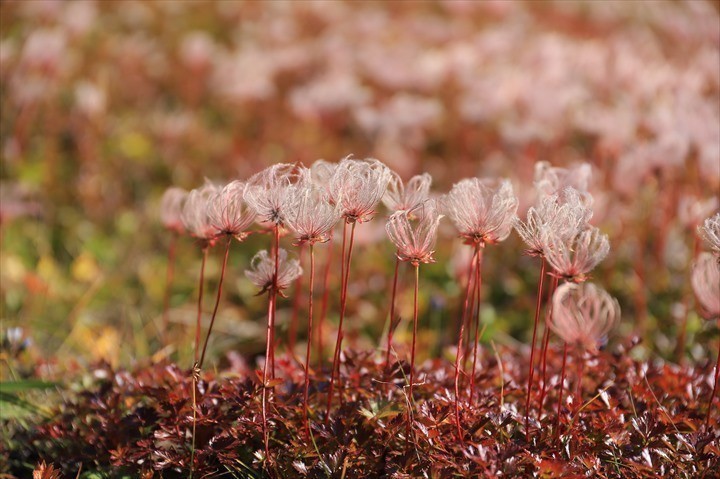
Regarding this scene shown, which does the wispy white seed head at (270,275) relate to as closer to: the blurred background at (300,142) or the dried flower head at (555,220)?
the dried flower head at (555,220)

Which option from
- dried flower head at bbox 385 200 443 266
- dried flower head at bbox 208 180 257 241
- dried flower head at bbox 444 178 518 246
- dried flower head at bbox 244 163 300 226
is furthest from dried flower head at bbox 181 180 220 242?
dried flower head at bbox 444 178 518 246

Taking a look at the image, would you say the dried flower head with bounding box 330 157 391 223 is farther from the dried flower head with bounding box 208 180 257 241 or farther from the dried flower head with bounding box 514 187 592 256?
the dried flower head with bounding box 514 187 592 256

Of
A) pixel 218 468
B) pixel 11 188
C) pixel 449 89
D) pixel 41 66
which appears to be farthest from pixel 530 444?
pixel 449 89

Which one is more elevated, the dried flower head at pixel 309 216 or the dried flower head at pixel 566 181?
the dried flower head at pixel 566 181

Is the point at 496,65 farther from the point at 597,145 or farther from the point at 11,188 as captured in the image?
the point at 11,188

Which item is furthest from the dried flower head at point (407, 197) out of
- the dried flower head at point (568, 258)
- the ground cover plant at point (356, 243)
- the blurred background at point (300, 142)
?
the blurred background at point (300, 142)
